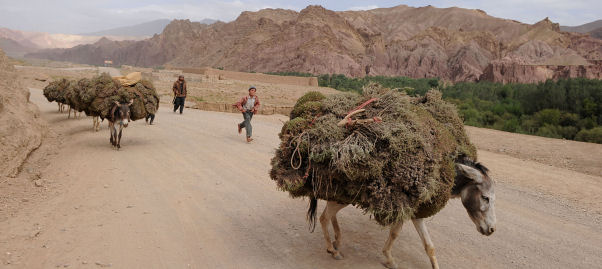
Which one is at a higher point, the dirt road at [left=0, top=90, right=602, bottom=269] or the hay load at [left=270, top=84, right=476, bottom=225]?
the hay load at [left=270, top=84, right=476, bottom=225]

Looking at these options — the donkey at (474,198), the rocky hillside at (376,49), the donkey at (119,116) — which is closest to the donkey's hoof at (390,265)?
the donkey at (474,198)

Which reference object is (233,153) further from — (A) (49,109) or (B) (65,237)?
(A) (49,109)

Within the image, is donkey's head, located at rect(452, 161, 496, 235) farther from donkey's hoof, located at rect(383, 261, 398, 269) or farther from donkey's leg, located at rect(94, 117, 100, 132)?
donkey's leg, located at rect(94, 117, 100, 132)

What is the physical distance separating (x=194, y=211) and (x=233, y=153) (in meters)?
4.85

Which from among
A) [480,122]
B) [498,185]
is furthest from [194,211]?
[480,122]

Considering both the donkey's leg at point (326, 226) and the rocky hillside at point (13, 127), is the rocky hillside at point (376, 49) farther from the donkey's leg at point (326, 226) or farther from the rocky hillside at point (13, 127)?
the donkey's leg at point (326, 226)

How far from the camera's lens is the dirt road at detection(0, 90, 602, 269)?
18.3 feet

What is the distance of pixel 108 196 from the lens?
301 inches

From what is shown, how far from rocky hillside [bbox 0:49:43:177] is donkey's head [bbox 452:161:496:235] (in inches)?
343

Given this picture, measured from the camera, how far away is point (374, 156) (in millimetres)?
4730

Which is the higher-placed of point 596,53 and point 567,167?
Answer: point 596,53

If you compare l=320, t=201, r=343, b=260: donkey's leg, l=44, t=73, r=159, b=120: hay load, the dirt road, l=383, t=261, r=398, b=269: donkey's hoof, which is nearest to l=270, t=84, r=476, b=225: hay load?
l=320, t=201, r=343, b=260: donkey's leg

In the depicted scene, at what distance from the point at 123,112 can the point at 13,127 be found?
8.76 ft

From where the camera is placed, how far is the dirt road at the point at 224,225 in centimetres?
558
